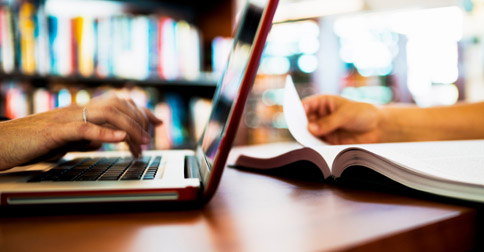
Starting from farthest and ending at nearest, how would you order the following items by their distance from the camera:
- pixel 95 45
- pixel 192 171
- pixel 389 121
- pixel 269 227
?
1. pixel 95 45
2. pixel 389 121
3. pixel 192 171
4. pixel 269 227

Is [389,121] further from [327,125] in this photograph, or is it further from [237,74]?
[237,74]

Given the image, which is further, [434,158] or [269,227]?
[434,158]

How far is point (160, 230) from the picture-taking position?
31cm

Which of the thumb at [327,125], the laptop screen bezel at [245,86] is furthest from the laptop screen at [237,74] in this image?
the thumb at [327,125]

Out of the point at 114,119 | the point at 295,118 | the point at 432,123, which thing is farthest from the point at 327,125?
the point at 114,119

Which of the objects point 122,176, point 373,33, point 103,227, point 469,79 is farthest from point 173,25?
point 373,33

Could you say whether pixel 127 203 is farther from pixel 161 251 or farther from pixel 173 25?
pixel 173 25

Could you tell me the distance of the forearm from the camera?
2.66 feet

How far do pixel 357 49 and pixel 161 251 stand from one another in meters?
4.97

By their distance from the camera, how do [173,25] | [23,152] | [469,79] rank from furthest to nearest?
[469,79]
[173,25]
[23,152]

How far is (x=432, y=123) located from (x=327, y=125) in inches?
10.7

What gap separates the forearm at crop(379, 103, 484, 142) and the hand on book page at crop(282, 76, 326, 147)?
233 millimetres

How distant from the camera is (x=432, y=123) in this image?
845mm

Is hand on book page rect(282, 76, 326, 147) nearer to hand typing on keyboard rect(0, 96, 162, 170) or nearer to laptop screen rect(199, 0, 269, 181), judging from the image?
laptop screen rect(199, 0, 269, 181)
